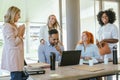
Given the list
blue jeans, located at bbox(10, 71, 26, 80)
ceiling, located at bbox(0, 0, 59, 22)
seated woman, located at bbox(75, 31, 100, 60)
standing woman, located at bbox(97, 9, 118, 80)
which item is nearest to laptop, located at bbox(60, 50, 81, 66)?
seated woman, located at bbox(75, 31, 100, 60)

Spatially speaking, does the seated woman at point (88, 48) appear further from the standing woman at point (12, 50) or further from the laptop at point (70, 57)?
the standing woman at point (12, 50)

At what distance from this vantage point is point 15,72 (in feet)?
9.30

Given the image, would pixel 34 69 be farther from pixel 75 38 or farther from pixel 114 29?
pixel 75 38

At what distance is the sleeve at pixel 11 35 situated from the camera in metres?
2.78

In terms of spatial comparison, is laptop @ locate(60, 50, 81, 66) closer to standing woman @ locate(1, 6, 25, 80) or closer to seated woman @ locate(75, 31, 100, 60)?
seated woman @ locate(75, 31, 100, 60)

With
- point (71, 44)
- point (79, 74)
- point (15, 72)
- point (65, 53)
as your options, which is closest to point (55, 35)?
point (65, 53)

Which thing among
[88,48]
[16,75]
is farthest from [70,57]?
[16,75]

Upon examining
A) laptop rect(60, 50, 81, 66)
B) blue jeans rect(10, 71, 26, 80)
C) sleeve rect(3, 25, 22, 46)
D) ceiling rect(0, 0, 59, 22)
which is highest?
ceiling rect(0, 0, 59, 22)

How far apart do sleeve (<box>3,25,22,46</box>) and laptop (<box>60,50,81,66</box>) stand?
2.32 feet

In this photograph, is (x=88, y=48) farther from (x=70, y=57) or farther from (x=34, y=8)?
(x=34, y=8)

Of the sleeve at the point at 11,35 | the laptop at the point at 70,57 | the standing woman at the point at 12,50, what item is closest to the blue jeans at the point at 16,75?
the standing woman at the point at 12,50

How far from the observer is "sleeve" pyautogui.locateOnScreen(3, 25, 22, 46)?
2.78m

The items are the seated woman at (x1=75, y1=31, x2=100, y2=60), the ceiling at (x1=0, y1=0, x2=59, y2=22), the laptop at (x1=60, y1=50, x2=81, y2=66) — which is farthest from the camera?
the ceiling at (x1=0, y1=0, x2=59, y2=22)

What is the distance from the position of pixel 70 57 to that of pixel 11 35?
87cm
